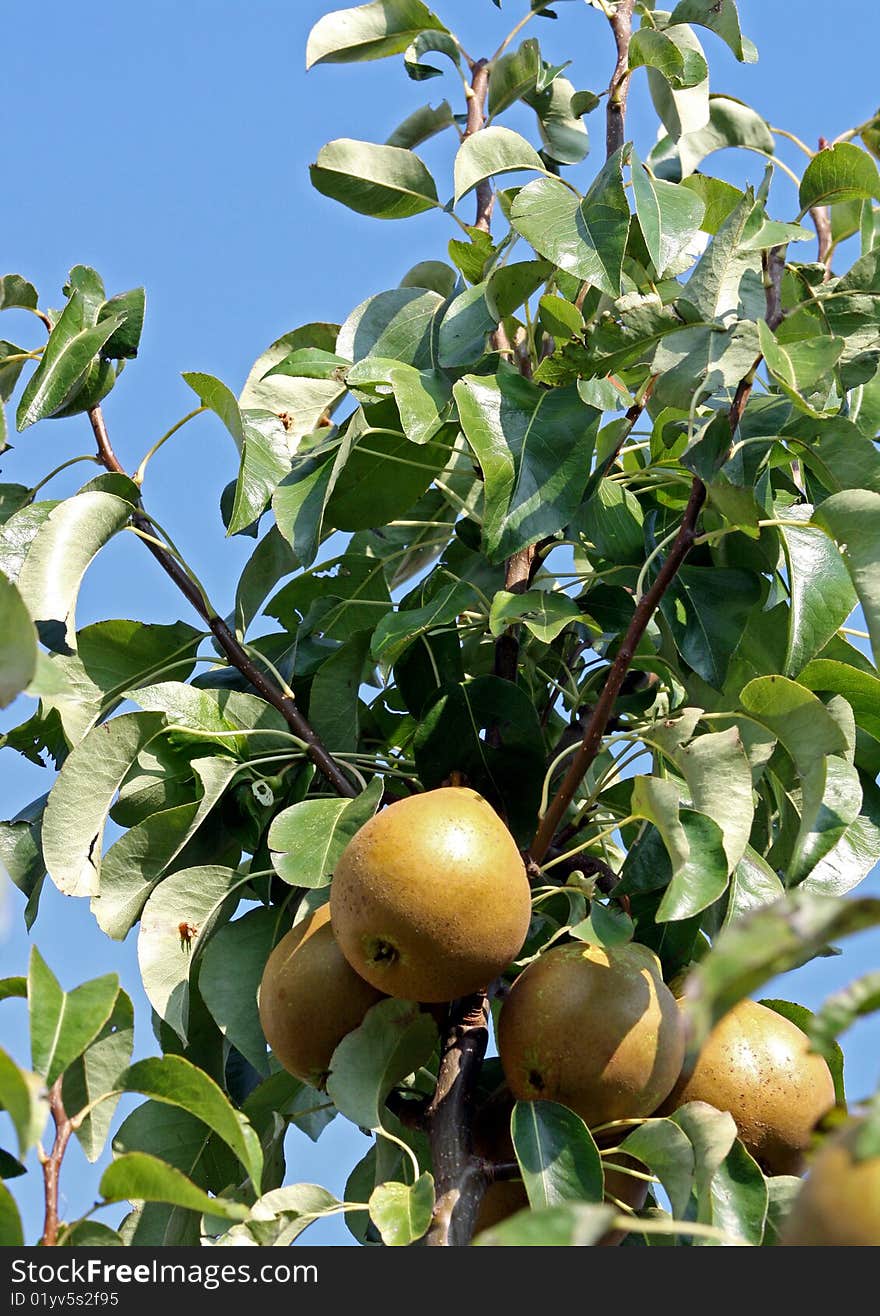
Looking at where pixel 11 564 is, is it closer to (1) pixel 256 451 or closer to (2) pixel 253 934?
(1) pixel 256 451

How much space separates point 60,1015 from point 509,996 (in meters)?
0.47

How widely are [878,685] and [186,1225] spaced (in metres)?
0.93

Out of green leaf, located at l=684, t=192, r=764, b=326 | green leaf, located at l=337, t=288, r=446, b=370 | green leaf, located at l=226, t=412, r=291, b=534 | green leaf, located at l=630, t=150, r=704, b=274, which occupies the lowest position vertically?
green leaf, located at l=226, t=412, r=291, b=534

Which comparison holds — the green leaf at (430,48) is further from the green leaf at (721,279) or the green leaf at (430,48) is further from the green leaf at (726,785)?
the green leaf at (726,785)

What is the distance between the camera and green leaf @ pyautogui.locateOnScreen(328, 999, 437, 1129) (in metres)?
1.36

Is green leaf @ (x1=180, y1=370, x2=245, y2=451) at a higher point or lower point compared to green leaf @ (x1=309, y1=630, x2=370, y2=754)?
higher

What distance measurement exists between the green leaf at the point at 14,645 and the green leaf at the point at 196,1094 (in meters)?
0.37

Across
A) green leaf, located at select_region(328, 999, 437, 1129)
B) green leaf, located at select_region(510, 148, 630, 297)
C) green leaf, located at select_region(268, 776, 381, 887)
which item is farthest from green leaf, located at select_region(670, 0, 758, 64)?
green leaf, located at select_region(328, 999, 437, 1129)

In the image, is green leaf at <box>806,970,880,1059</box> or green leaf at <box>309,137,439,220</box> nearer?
green leaf at <box>806,970,880,1059</box>

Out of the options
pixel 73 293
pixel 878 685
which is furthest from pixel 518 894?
pixel 73 293

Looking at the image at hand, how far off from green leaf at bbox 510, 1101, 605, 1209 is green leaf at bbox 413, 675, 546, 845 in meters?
0.37

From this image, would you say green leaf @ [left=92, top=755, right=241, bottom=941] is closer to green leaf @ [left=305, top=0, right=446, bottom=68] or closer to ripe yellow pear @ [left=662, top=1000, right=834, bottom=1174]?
ripe yellow pear @ [left=662, top=1000, right=834, bottom=1174]

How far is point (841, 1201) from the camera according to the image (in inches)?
24.5

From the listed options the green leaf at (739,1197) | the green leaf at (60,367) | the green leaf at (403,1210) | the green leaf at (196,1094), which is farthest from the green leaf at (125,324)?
the green leaf at (739,1197)
